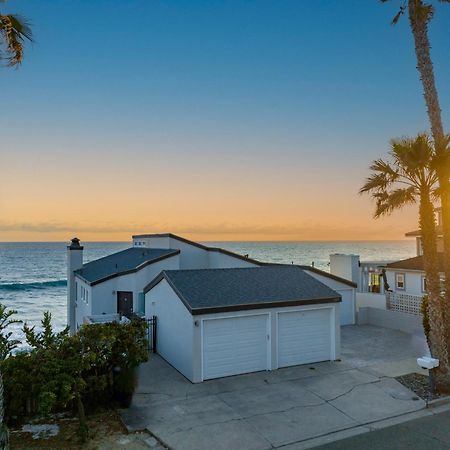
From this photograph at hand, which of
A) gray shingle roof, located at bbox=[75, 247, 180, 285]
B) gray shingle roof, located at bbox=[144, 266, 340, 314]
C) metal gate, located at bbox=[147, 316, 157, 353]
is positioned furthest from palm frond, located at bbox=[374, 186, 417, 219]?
gray shingle roof, located at bbox=[75, 247, 180, 285]

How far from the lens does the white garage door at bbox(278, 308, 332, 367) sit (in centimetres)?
1431

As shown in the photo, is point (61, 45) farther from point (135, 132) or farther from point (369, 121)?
point (369, 121)

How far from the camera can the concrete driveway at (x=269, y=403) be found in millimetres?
9055

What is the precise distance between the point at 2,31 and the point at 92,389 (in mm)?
9212

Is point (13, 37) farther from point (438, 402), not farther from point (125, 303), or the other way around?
point (125, 303)

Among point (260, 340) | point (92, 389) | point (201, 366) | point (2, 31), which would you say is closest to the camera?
point (2, 31)

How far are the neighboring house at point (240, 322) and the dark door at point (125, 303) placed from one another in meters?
5.72

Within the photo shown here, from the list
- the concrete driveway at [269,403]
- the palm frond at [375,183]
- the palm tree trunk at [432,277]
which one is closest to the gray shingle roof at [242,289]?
the concrete driveway at [269,403]

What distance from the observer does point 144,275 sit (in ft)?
71.3

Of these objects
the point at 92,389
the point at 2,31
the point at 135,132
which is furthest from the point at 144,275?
the point at 2,31

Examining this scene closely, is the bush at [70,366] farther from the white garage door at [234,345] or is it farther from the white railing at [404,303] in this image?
the white railing at [404,303]

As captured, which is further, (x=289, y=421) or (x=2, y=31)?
(x=289, y=421)

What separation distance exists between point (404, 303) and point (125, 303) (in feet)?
52.7

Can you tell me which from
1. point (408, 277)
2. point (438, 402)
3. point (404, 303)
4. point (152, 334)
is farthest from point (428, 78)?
point (408, 277)
